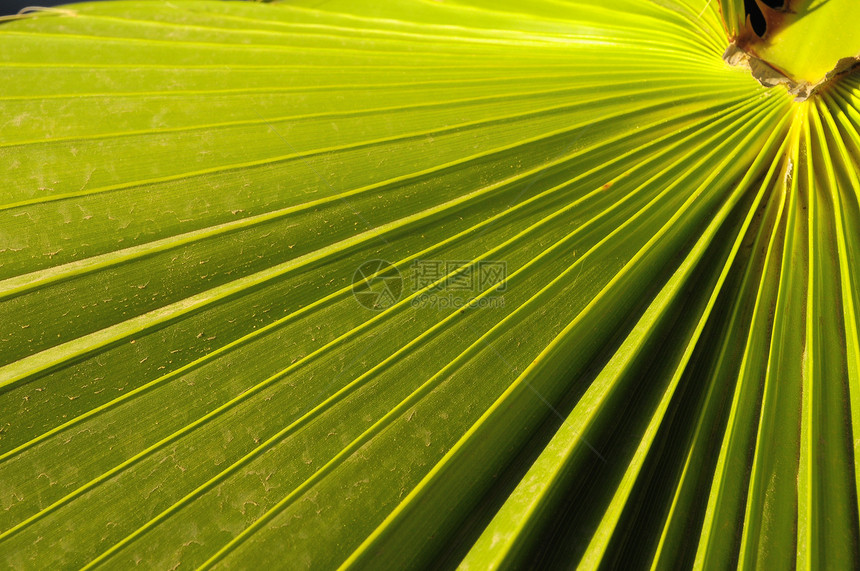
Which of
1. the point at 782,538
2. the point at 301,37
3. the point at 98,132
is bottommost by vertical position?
the point at 782,538

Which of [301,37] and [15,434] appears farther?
[301,37]

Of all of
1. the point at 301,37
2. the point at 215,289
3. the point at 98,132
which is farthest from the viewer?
the point at 301,37

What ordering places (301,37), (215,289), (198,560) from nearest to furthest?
(198,560) → (215,289) → (301,37)

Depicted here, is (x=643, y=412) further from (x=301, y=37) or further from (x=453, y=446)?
(x=301, y=37)

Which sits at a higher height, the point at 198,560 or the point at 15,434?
the point at 15,434

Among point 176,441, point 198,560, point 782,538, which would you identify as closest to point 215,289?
point 176,441

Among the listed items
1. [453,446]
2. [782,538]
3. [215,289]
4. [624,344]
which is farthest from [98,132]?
[782,538]

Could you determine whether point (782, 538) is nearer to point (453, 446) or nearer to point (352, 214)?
point (453, 446)
